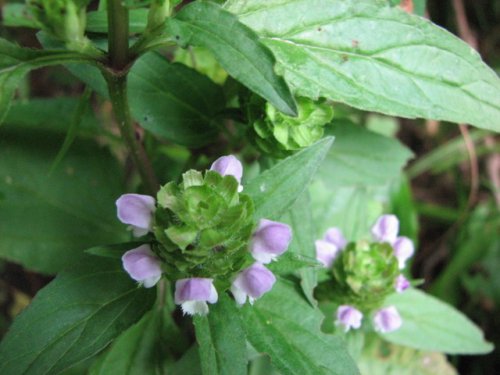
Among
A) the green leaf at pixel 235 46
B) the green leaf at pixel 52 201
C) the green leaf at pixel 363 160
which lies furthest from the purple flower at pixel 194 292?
the green leaf at pixel 363 160

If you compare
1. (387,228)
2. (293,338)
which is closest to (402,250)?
(387,228)

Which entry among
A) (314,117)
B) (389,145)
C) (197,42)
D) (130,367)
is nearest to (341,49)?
(314,117)

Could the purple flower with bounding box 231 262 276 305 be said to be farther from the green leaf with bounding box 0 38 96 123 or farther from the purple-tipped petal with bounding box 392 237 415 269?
the purple-tipped petal with bounding box 392 237 415 269

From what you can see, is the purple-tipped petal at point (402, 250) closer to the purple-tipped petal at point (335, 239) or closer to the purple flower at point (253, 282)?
the purple-tipped petal at point (335, 239)

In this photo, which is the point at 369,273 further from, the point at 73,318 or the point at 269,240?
the point at 73,318

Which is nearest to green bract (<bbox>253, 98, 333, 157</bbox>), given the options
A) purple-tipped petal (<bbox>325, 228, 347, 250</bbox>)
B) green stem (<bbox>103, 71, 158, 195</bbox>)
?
green stem (<bbox>103, 71, 158, 195</bbox>)
